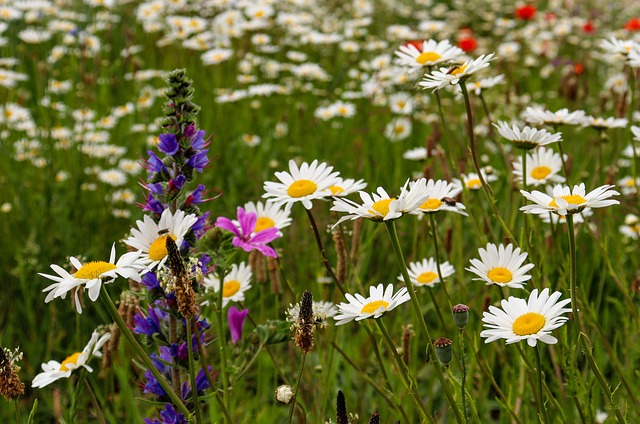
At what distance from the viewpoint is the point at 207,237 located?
1.31 m

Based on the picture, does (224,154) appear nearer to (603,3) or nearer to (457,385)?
(457,385)

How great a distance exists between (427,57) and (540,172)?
1.48 ft

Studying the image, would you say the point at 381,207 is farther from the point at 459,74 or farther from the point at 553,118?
the point at 553,118

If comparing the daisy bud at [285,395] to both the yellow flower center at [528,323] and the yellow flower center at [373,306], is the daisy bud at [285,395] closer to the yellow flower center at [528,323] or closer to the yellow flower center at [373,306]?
the yellow flower center at [373,306]

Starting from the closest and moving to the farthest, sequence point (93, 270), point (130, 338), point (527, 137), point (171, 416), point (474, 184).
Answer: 1. point (130, 338)
2. point (93, 270)
3. point (171, 416)
4. point (527, 137)
5. point (474, 184)

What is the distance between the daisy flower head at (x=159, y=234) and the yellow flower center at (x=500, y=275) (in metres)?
0.63

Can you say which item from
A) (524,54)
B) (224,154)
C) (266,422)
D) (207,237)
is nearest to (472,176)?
(266,422)

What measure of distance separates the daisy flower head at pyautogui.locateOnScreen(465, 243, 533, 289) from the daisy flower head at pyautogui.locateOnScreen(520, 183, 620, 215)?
17cm

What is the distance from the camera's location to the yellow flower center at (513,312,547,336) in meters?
1.24

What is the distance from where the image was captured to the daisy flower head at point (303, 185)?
1.51m

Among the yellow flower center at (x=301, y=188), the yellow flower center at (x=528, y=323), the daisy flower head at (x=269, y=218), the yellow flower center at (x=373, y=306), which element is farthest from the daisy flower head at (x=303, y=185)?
the yellow flower center at (x=528, y=323)

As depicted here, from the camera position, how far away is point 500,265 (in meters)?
1.55

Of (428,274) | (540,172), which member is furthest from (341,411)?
(540,172)

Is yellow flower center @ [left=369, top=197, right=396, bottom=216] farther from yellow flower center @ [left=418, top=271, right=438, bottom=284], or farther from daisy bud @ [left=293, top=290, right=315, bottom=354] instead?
yellow flower center @ [left=418, top=271, right=438, bottom=284]
